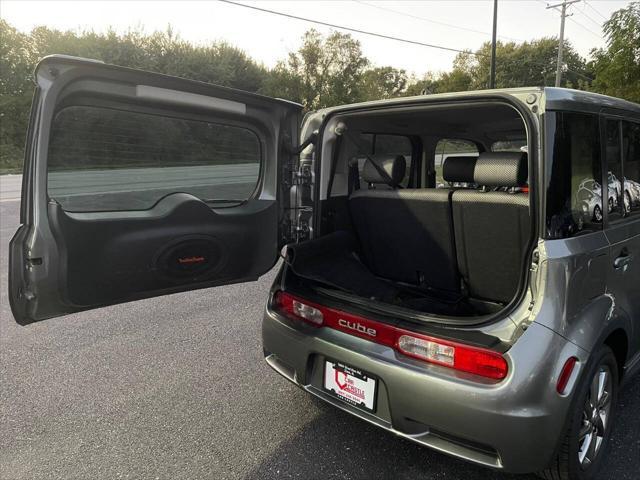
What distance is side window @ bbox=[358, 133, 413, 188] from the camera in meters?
3.19

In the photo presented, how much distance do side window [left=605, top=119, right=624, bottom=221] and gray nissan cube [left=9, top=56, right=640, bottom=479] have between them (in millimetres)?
15

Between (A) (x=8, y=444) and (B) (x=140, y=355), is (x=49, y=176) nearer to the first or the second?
(A) (x=8, y=444)

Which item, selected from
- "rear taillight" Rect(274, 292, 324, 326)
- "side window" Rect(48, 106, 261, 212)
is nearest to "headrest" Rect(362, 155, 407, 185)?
"side window" Rect(48, 106, 261, 212)

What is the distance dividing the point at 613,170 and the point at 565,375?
1.12 m

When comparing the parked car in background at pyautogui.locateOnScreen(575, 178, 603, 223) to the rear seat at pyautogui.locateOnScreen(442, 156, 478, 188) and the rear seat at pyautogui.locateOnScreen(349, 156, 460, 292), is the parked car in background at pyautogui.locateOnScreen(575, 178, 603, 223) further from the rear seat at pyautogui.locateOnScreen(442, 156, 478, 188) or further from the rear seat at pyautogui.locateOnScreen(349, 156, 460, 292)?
the rear seat at pyautogui.locateOnScreen(442, 156, 478, 188)

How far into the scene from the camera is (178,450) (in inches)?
89.9

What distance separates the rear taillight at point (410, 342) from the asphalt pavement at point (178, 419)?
64 centimetres

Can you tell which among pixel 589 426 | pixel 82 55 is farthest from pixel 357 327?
pixel 82 55

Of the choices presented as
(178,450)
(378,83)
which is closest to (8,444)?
(178,450)

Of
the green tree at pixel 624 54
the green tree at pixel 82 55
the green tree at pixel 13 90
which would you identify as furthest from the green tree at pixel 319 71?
the green tree at pixel 624 54

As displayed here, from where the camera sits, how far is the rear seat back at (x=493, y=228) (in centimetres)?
204

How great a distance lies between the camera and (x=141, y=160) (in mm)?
2434

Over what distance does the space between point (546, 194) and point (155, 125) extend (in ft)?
6.36

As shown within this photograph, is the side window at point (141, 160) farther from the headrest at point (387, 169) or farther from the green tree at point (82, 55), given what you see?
the green tree at point (82, 55)
